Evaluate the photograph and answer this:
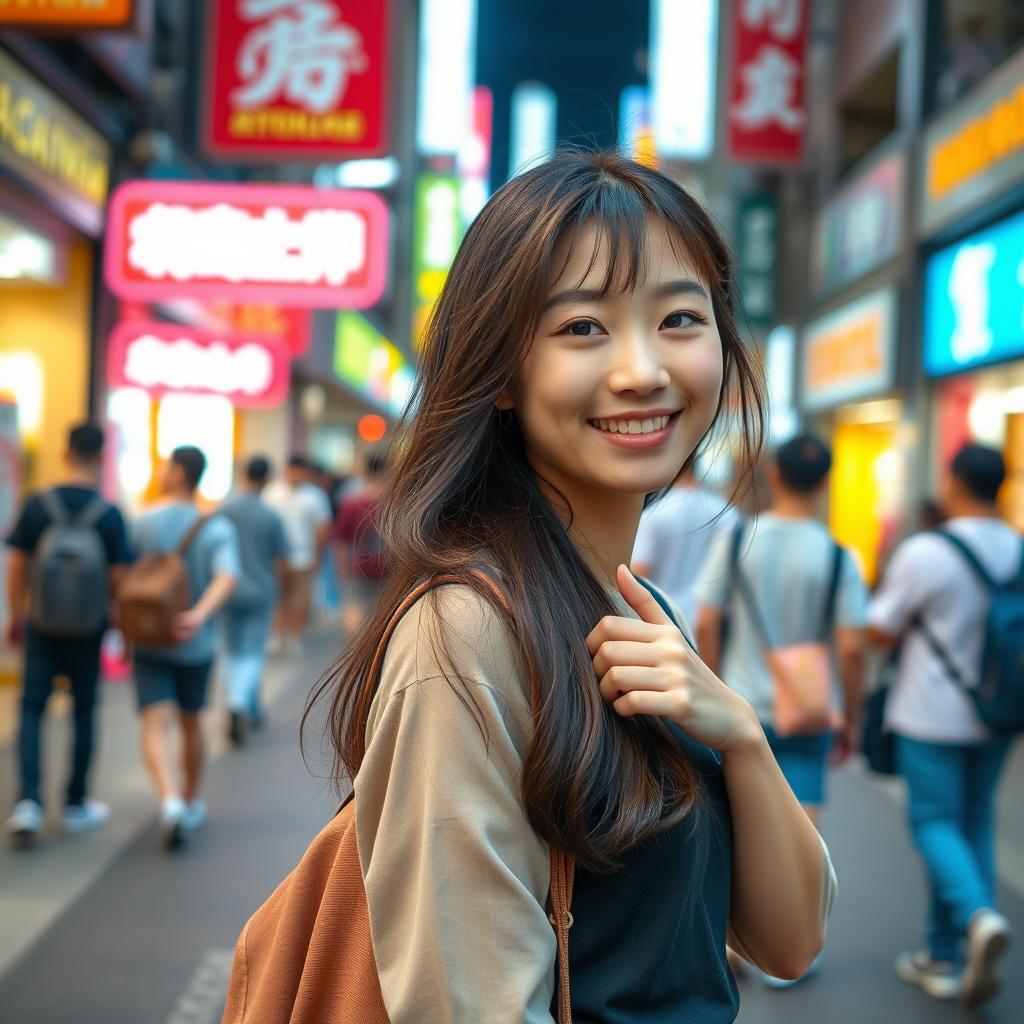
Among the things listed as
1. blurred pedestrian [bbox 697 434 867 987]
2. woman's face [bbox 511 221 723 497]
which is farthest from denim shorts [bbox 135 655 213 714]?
woman's face [bbox 511 221 723 497]

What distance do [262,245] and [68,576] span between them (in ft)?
12.4

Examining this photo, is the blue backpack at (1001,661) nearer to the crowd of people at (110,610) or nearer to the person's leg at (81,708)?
the crowd of people at (110,610)

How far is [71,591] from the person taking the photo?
592 cm

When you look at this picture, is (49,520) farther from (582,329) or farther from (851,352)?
(851,352)

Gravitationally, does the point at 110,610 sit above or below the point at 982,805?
above

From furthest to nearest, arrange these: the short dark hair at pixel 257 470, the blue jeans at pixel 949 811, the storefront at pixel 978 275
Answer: the storefront at pixel 978 275
the short dark hair at pixel 257 470
the blue jeans at pixel 949 811

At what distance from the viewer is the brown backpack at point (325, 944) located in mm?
1332

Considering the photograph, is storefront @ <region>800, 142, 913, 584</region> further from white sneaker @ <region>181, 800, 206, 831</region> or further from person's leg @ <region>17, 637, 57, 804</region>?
person's leg @ <region>17, 637, 57, 804</region>

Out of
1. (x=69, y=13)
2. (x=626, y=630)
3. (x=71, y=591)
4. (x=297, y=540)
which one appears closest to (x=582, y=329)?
(x=626, y=630)

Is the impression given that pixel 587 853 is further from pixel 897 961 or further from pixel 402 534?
pixel 897 961

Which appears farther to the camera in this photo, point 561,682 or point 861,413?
point 861,413

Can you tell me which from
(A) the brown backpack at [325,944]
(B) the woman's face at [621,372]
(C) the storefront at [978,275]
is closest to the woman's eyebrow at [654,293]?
(B) the woman's face at [621,372]

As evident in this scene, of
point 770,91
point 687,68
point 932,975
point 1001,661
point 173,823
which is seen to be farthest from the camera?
point 687,68

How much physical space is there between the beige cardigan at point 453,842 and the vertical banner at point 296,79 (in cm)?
875
